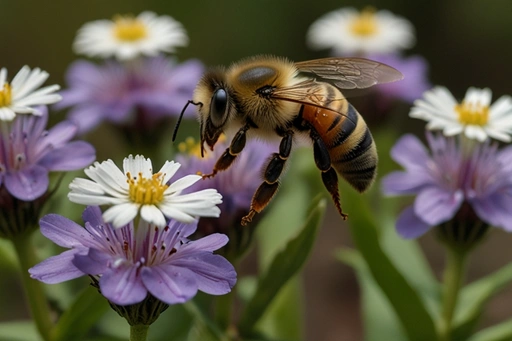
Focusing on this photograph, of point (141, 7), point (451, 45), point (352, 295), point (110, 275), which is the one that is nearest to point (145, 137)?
point (110, 275)

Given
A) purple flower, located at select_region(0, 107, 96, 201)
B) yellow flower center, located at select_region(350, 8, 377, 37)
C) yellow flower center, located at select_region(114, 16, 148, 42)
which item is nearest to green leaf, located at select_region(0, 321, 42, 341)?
purple flower, located at select_region(0, 107, 96, 201)

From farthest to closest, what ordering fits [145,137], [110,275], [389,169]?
[389,169] < [145,137] < [110,275]

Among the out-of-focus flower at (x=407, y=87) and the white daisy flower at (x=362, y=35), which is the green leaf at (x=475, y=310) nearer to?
the out-of-focus flower at (x=407, y=87)

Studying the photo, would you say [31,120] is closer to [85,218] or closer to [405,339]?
[85,218]

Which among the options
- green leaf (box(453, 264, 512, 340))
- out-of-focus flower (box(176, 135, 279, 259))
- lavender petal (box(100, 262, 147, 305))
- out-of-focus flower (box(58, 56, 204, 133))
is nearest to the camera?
lavender petal (box(100, 262, 147, 305))

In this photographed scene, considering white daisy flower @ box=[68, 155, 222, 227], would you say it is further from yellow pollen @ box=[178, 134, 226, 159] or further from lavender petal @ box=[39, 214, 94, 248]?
yellow pollen @ box=[178, 134, 226, 159]

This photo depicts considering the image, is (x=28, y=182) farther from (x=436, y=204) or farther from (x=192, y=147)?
(x=436, y=204)
